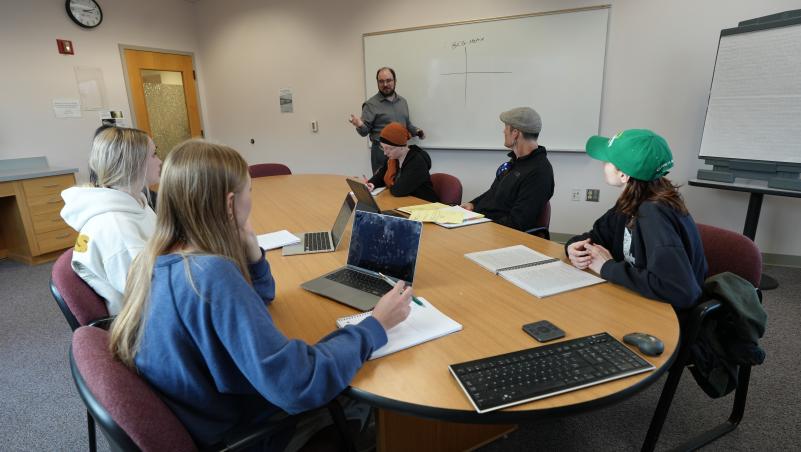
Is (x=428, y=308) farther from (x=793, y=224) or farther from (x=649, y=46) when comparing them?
(x=793, y=224)

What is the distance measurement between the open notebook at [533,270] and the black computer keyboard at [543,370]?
12.8 inches

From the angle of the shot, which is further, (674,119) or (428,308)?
(674,119)

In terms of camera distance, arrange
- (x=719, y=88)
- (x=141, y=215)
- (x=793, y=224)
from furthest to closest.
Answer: (x=793, y=224), (x=719, y=88), (x=141, y=215)

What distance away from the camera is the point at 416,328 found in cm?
111

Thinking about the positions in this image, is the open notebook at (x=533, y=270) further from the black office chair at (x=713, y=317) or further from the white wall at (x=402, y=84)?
the white wall at (x=402, y=84)

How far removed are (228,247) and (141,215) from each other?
0.86 m

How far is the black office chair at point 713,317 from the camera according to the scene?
4.18 ft

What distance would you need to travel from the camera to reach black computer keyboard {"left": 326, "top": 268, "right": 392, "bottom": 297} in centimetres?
134

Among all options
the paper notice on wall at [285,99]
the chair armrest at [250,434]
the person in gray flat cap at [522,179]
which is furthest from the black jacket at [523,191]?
the paper notice on wall at [285,99]

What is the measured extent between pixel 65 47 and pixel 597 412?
18.4 feet

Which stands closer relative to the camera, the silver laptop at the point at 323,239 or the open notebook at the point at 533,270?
the open notebook at the point at 533,270

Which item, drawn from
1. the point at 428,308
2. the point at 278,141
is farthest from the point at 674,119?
the point at 278,141

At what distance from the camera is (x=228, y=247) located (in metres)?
0.92

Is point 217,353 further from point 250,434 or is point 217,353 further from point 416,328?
point 416,328
